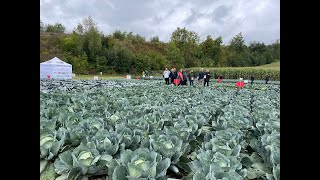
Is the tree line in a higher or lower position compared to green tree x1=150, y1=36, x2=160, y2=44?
lower

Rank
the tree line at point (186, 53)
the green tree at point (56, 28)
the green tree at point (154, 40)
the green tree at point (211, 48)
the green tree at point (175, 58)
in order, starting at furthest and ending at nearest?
the green tree at point (154, 40) → the green tree at point (211, 48) → the green tree at point (175, 58) → the green tree at point (56, 28) → the tree line at point (186, 53)

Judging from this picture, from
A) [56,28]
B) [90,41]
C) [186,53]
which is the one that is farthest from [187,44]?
[90,41]

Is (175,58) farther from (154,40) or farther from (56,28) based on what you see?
(154,40)

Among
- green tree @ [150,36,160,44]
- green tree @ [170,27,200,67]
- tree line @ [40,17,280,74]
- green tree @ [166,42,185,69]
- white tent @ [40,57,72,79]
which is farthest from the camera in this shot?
green tree @ [150,36,160,44]

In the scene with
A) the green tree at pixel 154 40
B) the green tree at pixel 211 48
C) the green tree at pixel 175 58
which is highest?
the green tree at pixel 154 40

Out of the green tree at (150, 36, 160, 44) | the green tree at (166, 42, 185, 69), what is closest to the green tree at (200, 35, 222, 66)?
the green tree at (166, 42, 185, 69)

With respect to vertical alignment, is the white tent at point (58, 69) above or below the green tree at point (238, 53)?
below

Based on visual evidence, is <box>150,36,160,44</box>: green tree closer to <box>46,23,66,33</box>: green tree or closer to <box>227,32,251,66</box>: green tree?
<box>227,32,251,66</box>: green tree

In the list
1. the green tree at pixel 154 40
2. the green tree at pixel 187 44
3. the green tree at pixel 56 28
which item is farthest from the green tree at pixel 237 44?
the green tree at pixel 56 28

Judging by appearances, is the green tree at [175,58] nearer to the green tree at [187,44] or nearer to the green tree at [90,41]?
the green tree at [187,44]
